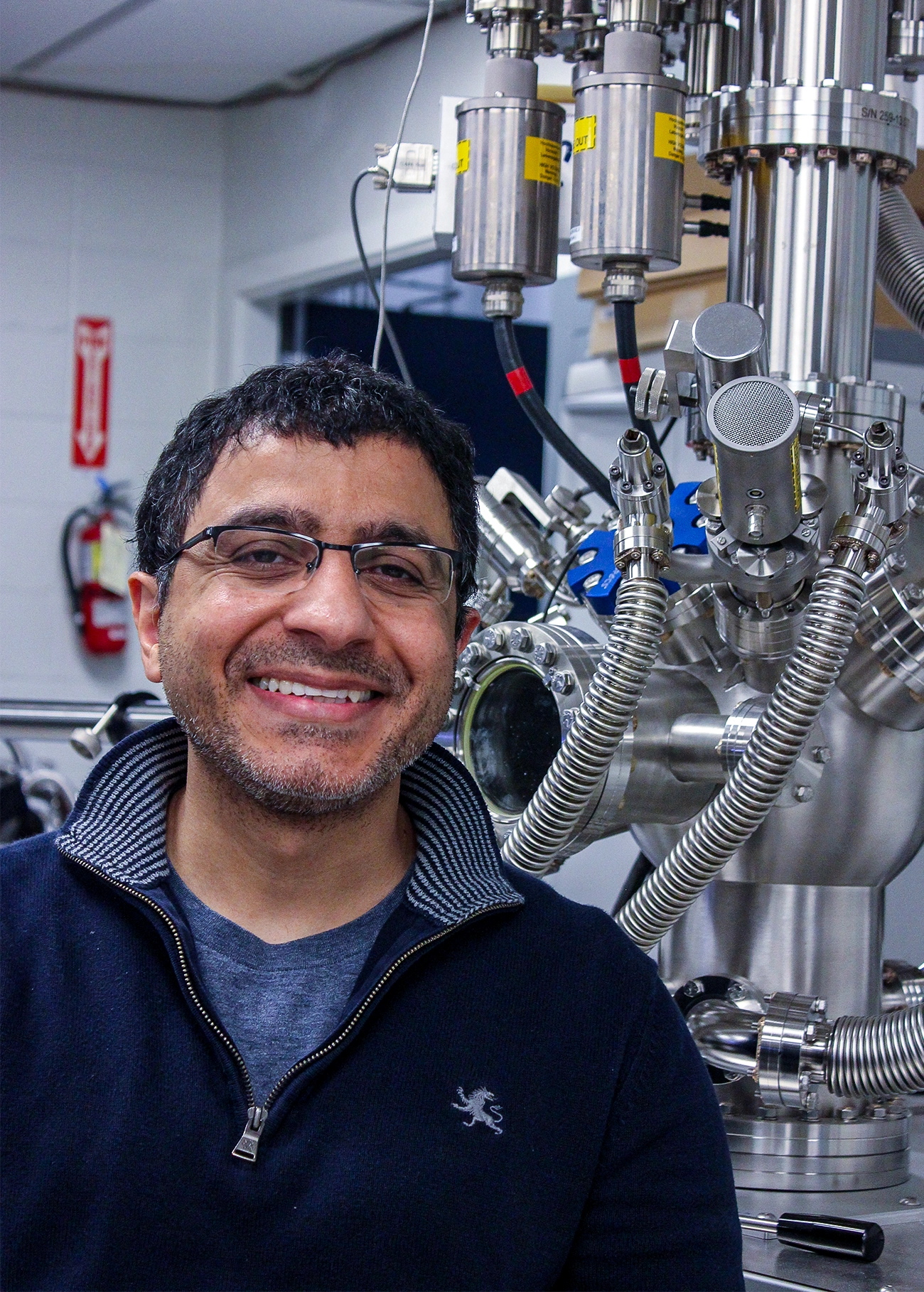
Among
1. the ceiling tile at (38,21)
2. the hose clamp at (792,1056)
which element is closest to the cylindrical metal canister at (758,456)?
the hose clamp at (792,1056)

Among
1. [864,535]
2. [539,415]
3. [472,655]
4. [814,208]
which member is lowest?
[472,655]

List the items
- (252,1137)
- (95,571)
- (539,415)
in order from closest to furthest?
1. (252,1137)
2. (539,415)
3. (95,571)

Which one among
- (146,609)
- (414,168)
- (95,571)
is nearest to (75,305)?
(95,571)

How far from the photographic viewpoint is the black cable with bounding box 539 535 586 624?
4.73 ft

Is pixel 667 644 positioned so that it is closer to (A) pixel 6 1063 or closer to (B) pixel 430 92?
(A) pixel 6 1063

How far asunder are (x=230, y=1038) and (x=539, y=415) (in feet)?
2.42

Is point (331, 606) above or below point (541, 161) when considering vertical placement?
below

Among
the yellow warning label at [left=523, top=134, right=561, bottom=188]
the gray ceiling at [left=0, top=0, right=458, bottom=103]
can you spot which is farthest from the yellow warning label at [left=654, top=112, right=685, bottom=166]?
the gray ceiling at [left=0, top=0, right=458, bottom=103]

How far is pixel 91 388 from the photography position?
461cm

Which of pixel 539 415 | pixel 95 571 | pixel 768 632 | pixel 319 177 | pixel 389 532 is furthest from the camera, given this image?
pixel 95 571

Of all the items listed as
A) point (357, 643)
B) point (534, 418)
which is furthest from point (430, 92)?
point (357, 643)

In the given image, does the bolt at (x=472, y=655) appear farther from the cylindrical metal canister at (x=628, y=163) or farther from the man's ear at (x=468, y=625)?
the cylindrical metal canister at (x=628, y=163)

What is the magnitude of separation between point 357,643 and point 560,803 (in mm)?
314

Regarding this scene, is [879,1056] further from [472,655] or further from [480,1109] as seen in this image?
[472,655]
